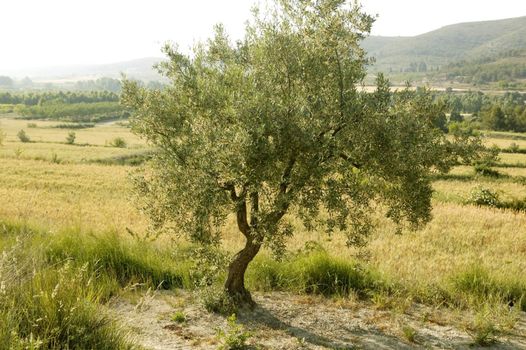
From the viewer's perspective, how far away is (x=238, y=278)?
12430mm

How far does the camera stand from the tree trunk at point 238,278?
12.2m

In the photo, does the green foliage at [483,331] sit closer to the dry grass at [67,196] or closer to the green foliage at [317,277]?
the green foliage at [317,277]

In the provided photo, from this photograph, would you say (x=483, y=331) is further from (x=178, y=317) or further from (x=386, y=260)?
(x=178, y=317)

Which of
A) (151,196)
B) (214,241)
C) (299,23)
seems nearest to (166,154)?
(151,196)

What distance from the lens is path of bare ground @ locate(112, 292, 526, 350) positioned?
10688 millimetres

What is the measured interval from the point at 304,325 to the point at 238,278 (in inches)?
83.2

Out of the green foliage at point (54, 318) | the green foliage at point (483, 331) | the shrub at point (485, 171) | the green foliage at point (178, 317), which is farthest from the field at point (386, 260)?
the shrub at point (485, 171)

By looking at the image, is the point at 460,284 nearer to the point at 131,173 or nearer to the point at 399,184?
the point at 399,184

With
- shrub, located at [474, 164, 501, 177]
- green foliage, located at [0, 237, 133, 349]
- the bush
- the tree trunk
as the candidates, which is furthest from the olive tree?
shrub, located at [474, 164, 501, 177]

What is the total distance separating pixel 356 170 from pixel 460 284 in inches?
238

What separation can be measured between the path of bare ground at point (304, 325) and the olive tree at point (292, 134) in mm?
2278

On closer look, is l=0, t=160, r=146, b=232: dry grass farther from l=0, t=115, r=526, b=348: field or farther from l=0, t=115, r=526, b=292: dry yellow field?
l=0, t=115, r=526, b=348: field

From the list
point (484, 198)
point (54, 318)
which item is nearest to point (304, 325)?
point (54, 318)

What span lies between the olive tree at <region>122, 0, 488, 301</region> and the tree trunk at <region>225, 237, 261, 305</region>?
1772 millimetres
